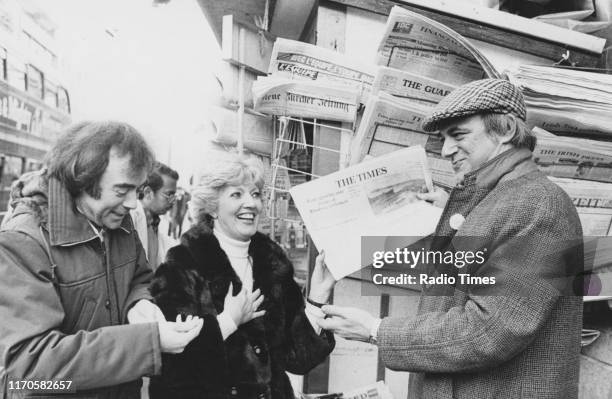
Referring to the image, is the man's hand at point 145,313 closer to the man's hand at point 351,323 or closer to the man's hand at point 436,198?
the man's hand at point 351,323

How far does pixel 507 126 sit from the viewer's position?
108 cm

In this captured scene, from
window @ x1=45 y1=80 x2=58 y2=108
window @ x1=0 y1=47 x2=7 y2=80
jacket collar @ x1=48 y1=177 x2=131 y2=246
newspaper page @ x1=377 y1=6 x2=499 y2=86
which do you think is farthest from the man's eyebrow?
window @ x1=45 y1=80 x2=58 y2=108

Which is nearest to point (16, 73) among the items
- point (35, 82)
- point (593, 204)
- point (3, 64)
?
point (3, 64)

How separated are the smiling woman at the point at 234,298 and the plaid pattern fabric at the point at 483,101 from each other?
2.37ft

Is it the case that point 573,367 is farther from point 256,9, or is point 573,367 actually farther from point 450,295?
point 256,9

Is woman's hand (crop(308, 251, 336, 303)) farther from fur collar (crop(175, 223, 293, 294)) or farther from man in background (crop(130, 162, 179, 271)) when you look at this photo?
man in background (crop(130, 162, 179, 271))

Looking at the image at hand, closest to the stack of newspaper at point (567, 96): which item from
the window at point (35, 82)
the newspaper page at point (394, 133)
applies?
the newspaper page at point (394, 133)

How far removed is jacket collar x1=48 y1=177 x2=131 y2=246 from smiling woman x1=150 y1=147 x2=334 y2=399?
291 millimetres

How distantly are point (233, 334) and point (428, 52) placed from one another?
1.31 m

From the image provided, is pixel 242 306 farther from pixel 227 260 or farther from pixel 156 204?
pixel 156 204

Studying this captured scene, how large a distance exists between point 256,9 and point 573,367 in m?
2.46

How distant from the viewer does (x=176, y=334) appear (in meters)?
1.16

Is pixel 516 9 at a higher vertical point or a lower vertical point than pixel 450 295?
higher

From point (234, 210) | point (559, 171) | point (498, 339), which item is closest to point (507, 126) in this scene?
point (498, 339)
